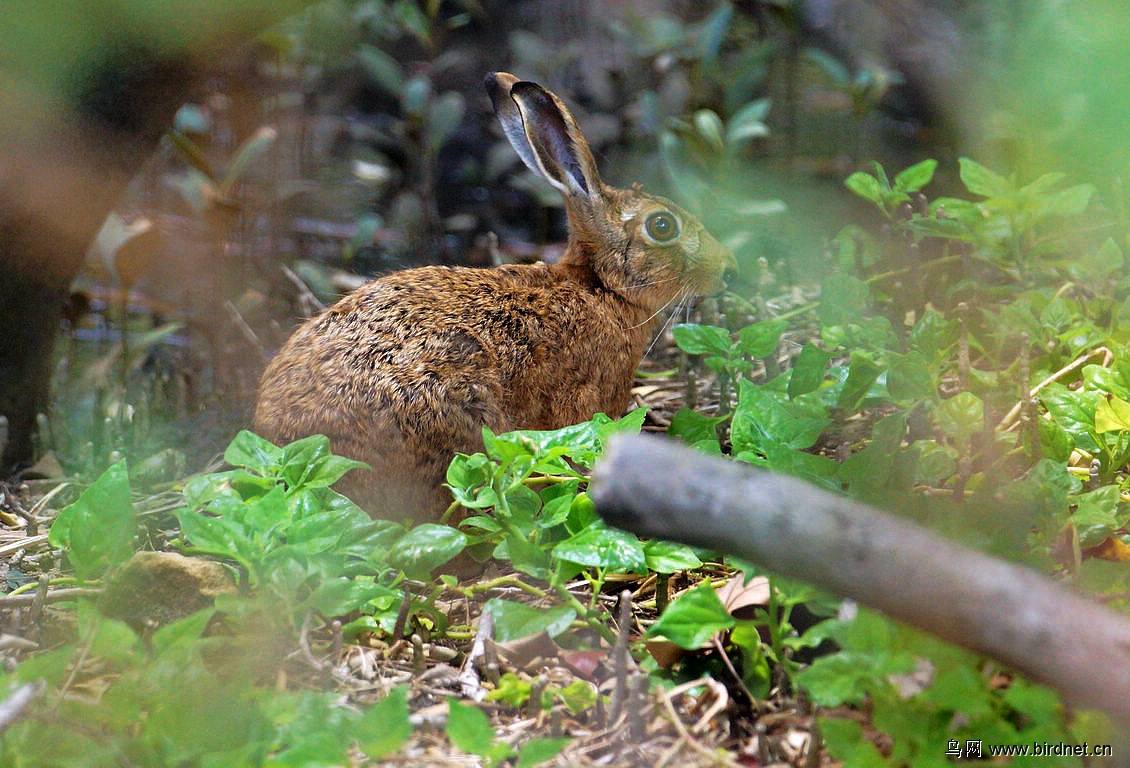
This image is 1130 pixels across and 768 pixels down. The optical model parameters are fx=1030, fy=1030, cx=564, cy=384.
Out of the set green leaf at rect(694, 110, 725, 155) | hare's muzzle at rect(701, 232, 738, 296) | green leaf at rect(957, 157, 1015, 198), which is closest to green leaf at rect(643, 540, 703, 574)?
green leaf at rect(957, 157, 1015, 198)

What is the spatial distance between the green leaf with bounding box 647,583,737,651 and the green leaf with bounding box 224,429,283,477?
1375mm

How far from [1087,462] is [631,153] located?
14.8 ft

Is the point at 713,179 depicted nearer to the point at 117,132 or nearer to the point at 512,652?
the point at 117,132

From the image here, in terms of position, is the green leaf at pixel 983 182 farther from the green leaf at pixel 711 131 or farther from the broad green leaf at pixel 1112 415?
the green leaf at pixel 711 131

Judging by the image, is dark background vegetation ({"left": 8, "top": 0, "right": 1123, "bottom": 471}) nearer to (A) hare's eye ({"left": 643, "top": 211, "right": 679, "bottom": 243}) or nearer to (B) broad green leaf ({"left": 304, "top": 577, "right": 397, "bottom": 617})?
(A) hare's eye ({"left": 643, "top": 211, "right": 679, "bottom": 243})

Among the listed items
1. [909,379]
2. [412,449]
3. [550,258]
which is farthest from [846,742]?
[550,258]

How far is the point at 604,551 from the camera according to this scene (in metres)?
2.63

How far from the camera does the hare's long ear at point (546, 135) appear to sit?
15.2ft

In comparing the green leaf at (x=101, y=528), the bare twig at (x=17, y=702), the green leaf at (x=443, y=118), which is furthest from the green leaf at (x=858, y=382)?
the green leaf at (x=443, y=118)

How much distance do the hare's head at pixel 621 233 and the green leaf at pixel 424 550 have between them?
7.63ft

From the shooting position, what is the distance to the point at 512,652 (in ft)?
9.03

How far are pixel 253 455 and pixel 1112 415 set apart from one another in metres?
2.55

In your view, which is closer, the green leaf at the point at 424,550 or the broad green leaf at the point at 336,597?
the broad green leaf at the point at 336,597

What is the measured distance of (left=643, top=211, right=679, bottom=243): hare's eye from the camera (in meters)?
4.97
